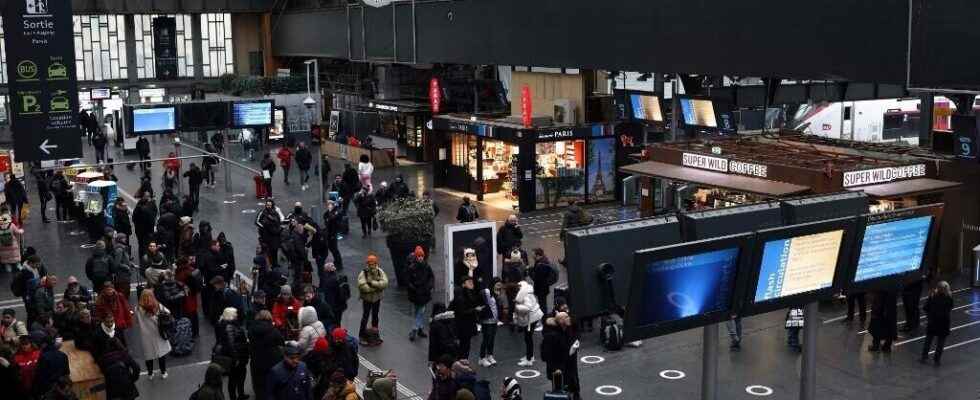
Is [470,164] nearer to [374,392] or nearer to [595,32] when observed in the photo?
[595,32]

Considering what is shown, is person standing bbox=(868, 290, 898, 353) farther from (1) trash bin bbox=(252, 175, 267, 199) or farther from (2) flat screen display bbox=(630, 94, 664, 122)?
(1) trash bin bbox=(252, 175, 267, 199)

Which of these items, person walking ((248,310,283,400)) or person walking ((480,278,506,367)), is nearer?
person walking ((248,310,283,400))

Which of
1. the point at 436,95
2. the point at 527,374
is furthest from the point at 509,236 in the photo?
the point at 436,95

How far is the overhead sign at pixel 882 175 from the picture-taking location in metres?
20.6

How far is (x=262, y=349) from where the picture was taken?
13.6 meters

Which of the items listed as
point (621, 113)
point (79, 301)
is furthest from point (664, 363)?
point (621, 113)

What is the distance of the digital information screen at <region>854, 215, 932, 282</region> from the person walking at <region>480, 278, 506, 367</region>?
5.94 meters

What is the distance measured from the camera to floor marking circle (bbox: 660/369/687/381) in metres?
15.6

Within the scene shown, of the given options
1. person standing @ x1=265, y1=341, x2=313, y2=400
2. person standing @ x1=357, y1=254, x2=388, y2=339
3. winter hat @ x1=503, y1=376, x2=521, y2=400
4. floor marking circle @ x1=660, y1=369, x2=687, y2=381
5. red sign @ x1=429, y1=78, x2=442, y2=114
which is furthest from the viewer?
red sign @ x1=429, y1=78, x2=442, y2=114

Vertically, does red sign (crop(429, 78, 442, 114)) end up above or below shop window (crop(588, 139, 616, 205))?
above

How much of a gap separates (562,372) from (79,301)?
22.5 ft

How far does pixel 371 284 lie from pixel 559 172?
48.0ft

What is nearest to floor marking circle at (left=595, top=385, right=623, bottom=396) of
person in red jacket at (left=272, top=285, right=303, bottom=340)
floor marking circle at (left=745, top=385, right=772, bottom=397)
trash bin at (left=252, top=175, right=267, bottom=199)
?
floor marking circle at (left=745, top=385, right=772, bottom=397)

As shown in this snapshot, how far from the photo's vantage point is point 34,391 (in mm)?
12953
